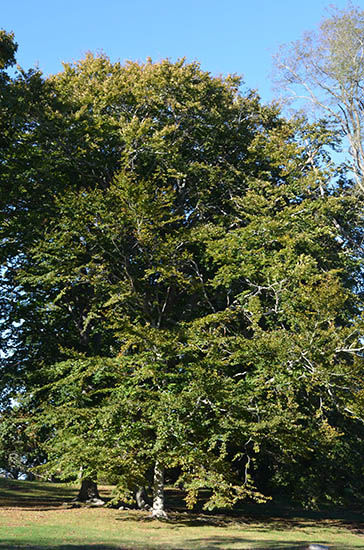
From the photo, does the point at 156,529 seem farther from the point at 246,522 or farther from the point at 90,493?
the point at 90,493

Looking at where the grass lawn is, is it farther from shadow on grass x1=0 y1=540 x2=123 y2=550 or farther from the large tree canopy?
the large tree canopy

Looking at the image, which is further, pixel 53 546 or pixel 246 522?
pixel 246 522

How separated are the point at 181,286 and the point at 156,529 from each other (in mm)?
8009

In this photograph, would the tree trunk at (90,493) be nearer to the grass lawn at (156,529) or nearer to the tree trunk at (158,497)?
the grass lawn at (156,529)

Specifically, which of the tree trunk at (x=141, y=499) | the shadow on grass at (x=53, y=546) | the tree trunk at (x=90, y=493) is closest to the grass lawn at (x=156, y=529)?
the shadow on grass at (x=53, y=546)

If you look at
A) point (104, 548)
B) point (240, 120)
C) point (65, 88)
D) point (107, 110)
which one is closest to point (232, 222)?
point (240, 120)

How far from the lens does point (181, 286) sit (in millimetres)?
18688

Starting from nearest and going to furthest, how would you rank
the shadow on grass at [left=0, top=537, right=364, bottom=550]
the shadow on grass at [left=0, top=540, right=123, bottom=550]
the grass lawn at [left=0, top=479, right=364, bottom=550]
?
the shadow on grass at [left=0, top=540, right=123, bottom=550] < the shadow on grass at [left=0, top=537, right=364, bottom=550] < the grass lawn at [left=0, top=479, right=364, bottom=550]

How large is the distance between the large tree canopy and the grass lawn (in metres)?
1.12

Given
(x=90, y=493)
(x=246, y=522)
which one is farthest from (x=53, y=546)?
(x=90, y=493)

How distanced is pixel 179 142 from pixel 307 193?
5568mm

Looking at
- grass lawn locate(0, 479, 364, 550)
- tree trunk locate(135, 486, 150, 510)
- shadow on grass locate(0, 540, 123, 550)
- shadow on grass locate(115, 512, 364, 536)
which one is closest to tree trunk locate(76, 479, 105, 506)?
grass lawn locate(0, 479, 364, 550)

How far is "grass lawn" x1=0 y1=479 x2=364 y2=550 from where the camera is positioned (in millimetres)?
11336

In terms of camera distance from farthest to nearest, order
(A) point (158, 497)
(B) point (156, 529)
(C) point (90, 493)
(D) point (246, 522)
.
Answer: (C) point (90, 493) < (D) point (246, 522) < (A) point (158, 497) < (B) point (156, 529)
